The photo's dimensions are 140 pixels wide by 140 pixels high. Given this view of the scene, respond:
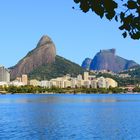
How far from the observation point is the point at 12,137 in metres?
41.7

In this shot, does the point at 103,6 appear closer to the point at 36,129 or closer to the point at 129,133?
the point at 129,133

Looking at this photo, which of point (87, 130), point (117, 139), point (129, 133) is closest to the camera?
point (117, 139)

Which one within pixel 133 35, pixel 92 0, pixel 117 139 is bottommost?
pixel 117 139

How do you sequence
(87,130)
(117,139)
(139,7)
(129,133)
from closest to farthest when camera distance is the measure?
1. (139,7)
2. (117,139)
3. (129,133)
4. (87,130)

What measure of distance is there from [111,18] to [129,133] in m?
38.7

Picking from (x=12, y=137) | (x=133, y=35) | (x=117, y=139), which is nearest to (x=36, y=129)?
(x=12, y=137)

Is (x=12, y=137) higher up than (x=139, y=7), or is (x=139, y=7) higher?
(x=139, y=7)

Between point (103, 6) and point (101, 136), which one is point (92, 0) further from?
point (101, 136)

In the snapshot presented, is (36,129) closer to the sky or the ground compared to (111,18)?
closer to the ground

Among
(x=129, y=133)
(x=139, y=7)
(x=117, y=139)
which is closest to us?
(x=139, y=7)

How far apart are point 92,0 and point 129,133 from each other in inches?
1527

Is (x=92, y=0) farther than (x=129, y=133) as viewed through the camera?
No

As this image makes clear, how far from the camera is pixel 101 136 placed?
43.0 metres

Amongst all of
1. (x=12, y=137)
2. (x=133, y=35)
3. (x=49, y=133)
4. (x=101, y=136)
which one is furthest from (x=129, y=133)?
(x=133, y=35)
